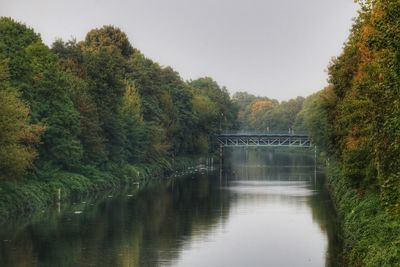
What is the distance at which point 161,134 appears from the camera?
113125mm

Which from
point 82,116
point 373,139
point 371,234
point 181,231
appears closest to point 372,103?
point 373,139

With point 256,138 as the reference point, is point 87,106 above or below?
A: below

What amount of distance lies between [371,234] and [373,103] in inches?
332

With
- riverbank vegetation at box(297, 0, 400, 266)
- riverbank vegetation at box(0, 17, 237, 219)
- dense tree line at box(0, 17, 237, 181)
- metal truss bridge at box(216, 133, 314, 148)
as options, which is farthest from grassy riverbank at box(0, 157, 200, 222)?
metal truss bridge at box(216, 133, 314, 148)

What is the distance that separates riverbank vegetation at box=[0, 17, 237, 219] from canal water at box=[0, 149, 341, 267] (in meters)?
3.86

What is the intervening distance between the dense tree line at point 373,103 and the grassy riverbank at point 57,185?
24074mm

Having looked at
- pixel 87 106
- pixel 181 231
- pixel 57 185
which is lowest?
pixel 181 231

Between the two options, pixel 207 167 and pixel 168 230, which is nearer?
pixel 168 230

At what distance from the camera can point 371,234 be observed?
3734 centimetres

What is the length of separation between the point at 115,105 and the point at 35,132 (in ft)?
102

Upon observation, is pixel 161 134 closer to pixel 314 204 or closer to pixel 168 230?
pixel 314 204

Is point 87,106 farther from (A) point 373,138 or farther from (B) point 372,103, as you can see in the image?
(A) point 373,138

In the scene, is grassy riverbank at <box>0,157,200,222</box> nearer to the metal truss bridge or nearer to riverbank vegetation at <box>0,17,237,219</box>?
riverbank vegetation at <box>0,17,237,219</box>

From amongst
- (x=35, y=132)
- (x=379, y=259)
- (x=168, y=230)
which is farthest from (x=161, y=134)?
(x=379, y=259)
